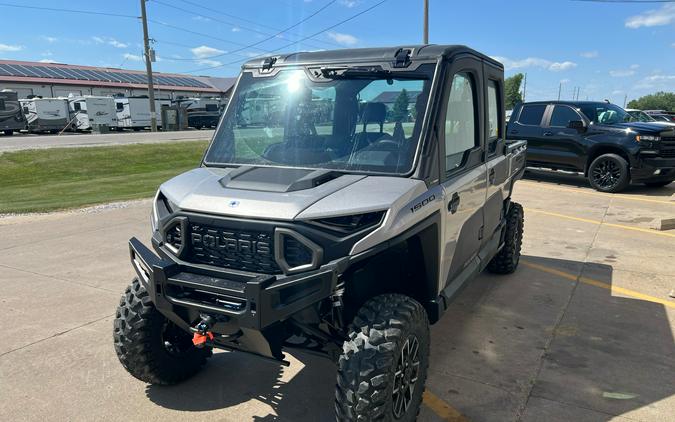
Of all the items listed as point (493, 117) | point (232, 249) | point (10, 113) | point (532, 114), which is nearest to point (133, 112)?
point (10, 113)

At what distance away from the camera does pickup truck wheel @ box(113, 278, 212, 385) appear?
3168 mm

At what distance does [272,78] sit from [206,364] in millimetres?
2144

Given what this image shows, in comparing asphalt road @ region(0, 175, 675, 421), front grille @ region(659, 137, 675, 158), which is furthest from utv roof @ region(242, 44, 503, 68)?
front grille @ region(659, 137, 675, 158)

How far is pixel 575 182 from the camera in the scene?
44.1ft

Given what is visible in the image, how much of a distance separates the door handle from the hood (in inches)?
16.5

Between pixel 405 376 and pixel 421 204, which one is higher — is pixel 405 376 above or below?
below

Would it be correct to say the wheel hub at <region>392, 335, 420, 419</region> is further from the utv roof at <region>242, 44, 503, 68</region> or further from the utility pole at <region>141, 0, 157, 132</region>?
the utility pole at <region>141, 0, 157, 132</region>

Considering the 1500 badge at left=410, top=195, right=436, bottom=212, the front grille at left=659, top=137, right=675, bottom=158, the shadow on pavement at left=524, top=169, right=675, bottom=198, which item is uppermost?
the 1500 badge at left=410, top=195, right=436, bottom=212

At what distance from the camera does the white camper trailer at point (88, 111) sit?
34.9 meters

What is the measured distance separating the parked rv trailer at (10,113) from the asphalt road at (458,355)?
94.9 ft

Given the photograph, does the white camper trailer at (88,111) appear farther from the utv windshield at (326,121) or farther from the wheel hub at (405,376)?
the wheel hub at (405,376)

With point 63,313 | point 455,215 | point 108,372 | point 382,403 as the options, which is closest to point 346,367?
point 382,403

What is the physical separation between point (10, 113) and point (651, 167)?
33.4m

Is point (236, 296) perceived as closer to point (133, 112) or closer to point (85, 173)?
point (85, 173)
